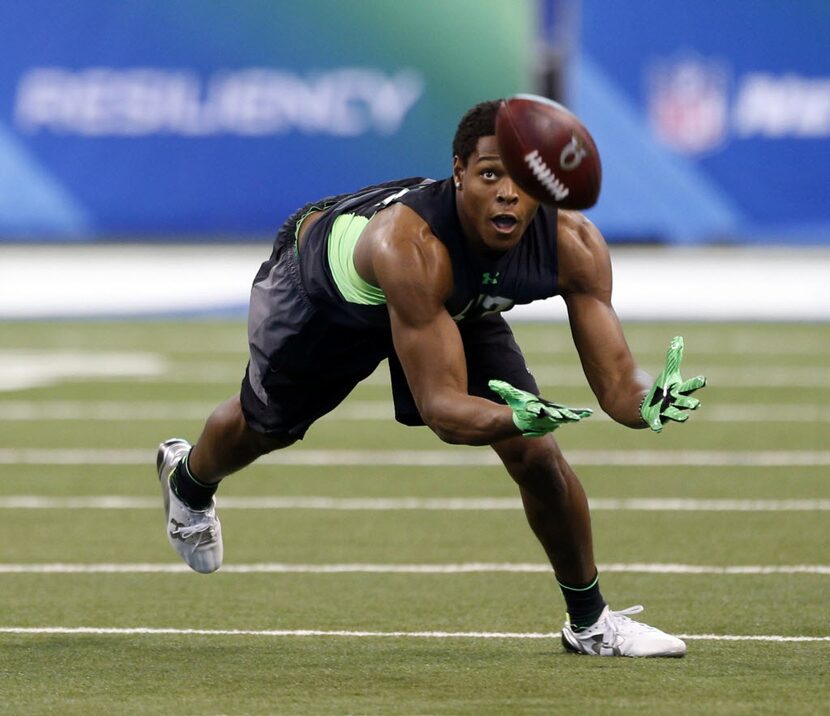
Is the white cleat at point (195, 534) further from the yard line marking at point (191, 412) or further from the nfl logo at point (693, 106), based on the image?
the nfl logo at point (693, 106)

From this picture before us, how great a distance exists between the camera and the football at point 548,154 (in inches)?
186

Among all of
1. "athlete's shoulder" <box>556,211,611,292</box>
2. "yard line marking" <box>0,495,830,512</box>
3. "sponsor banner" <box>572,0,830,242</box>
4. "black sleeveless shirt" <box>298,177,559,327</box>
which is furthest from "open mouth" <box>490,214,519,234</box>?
"sponsor banner" <box>572,0,830,242</box>

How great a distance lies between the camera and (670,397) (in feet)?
15.4

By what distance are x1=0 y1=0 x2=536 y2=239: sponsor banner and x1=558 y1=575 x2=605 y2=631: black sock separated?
11.8 m

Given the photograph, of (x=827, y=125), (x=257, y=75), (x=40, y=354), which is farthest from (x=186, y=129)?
(x=827, y=125)

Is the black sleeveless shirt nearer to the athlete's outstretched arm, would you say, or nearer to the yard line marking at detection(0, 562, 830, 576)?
the athlete's outstretched arm

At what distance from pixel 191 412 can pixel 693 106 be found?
7.17 m

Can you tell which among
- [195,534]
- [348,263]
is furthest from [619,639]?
[195,534]

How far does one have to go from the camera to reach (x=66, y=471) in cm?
945

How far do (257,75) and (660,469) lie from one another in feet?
28.8

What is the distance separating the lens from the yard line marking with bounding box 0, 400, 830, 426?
37.4 feet

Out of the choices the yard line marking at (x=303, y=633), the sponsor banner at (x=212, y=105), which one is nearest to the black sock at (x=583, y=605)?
the yard line marking at (x=303, y=633)

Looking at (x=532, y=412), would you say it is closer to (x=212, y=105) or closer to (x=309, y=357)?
(x=309, y=357)

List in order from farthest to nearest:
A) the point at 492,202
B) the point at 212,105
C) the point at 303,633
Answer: the point at 212,105, the point at 303,633, the point at 492,202
